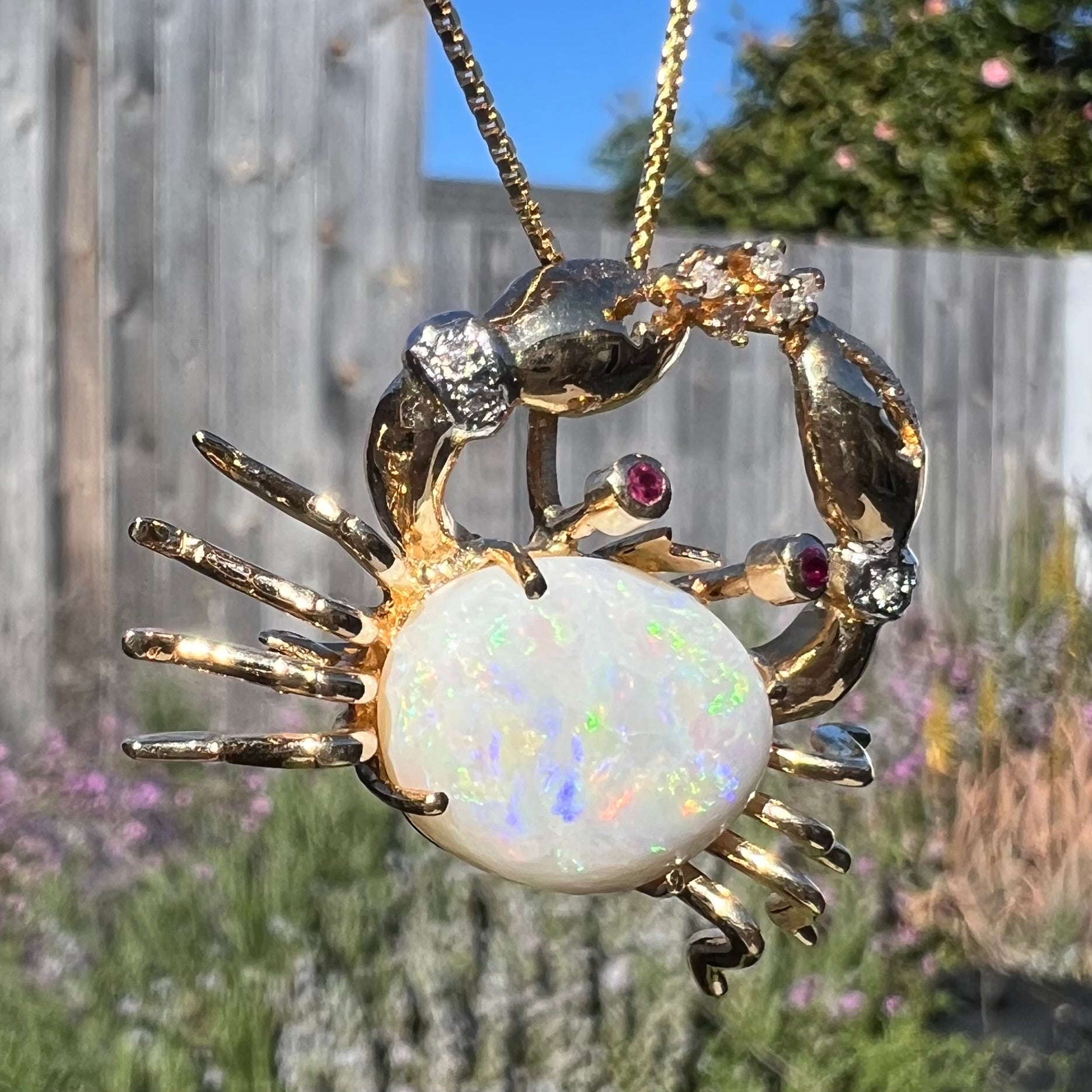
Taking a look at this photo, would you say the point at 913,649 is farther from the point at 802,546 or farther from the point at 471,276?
the point at 802,546

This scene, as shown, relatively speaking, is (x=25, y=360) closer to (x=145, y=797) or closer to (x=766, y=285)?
(x=145, y=797)

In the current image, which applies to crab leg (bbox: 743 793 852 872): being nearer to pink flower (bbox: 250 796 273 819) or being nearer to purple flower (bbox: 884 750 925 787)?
pink flower (bbox: 250 796 273 819)

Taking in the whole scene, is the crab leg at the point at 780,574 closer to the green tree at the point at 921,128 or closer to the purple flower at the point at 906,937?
the purple flower at the point at 906,937

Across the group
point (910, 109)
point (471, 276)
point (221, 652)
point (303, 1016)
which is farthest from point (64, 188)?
point (910, 109)

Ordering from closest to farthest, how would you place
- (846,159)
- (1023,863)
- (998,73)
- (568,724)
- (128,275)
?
(568,724) < (128,275) < (1023,863) < (998,73) < (846,159)

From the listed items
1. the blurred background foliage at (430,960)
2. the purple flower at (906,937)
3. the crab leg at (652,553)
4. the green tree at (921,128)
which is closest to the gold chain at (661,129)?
the crab leg at (652,553)

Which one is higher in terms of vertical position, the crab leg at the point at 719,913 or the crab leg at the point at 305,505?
the crab leg at the point at 305,505

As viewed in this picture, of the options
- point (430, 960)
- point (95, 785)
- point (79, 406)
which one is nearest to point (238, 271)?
point (79, 406)
